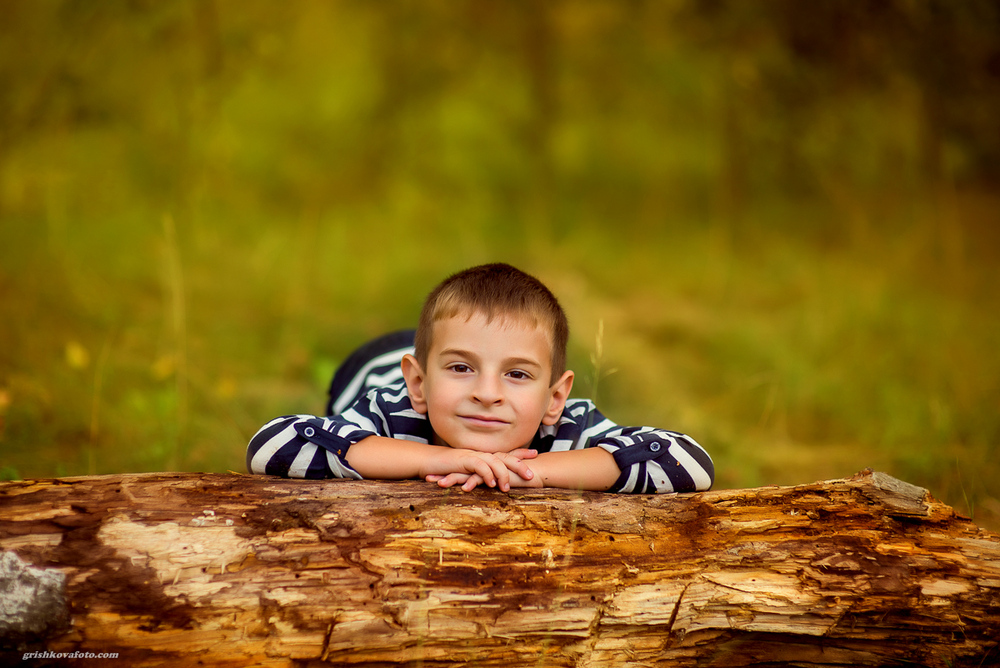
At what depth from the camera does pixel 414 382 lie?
2.08 m

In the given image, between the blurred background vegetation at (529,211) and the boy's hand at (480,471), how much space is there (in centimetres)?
132

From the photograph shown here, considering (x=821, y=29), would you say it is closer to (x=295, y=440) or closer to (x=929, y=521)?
(x=929, y=521)

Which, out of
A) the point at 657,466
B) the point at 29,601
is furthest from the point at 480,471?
the point at 29,601

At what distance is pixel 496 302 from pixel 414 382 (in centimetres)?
36

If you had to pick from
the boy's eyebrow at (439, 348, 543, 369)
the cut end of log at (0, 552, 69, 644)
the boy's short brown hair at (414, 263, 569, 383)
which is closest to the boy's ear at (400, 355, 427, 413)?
the boy's short brown hair at (414, 263, 569, 383)

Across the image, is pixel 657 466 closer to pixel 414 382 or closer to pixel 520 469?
pixel 520 469

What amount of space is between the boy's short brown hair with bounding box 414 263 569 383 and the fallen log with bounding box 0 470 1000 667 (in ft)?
1.56

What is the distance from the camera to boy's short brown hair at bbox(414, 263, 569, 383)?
193cm

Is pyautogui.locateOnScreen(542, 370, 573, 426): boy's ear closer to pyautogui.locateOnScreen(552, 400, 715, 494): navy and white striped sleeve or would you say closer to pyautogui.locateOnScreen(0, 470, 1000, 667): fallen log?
pyautogui.locateOnScreen(552, 400, 715, 494): navy and white striped sleeve

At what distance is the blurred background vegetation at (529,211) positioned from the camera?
3.65 meters

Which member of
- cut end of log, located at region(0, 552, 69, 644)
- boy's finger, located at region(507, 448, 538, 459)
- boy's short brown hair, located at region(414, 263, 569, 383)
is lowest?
cut end of log, located at region(0, 552, 69, 644)

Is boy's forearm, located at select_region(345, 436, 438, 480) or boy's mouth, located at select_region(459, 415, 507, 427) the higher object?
boy's mouth, located at select_region(459, 415, 507, 427)

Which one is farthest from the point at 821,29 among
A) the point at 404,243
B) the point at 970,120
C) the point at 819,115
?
the point at 404,243

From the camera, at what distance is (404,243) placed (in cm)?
591
